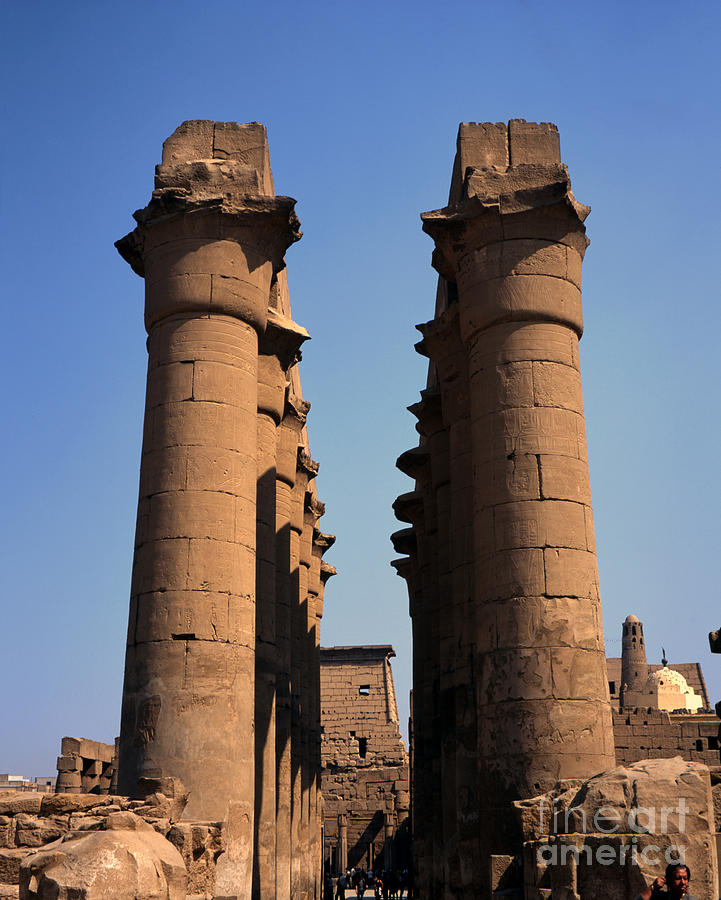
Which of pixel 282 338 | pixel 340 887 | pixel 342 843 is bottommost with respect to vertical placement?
pixel 340 887

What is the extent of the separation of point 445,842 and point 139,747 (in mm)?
7876

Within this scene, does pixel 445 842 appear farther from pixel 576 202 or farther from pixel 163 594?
pixel 576 202

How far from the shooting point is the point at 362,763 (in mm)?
45906

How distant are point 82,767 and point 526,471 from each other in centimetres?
1788

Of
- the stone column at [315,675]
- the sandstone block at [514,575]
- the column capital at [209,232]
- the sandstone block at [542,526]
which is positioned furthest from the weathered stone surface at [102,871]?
the stone column at [315,675]

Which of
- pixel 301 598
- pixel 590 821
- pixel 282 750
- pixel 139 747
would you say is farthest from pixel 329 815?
pixel 590 821

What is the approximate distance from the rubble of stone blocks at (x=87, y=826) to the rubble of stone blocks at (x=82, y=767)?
15.0 m

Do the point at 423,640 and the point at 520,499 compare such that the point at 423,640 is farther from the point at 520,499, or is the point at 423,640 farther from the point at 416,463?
the point at 520,499

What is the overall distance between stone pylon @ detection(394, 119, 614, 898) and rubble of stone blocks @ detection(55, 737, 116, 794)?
12365mm

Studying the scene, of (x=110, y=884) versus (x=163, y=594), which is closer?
(x=110, y=884)

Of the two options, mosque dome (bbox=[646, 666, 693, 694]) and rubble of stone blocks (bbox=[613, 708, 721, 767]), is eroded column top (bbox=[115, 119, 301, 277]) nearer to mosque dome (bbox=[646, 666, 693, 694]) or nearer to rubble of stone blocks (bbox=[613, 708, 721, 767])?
rubble of stone blocks (bbox=[613, 708, 721, 767])

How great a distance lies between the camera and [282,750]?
69.2 ft

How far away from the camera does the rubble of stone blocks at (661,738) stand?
954 inches

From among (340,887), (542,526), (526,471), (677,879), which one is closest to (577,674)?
(542,526)
